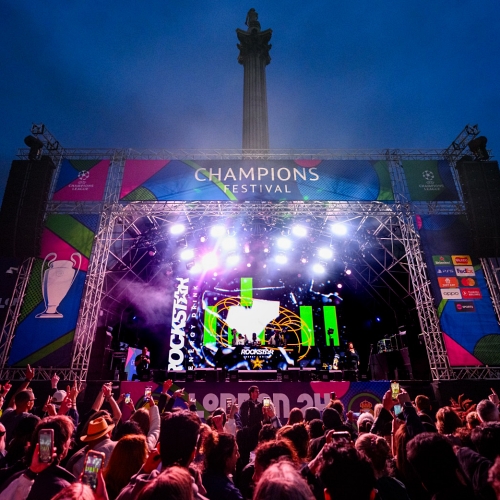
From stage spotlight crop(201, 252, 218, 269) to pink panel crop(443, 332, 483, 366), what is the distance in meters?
10.1

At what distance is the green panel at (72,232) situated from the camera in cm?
1236

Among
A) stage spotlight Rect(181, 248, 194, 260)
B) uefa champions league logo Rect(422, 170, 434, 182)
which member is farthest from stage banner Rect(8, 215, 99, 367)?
uefa champions league logo Rect(422, 170, 434, 182)

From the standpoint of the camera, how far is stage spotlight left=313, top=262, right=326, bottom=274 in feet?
56.5

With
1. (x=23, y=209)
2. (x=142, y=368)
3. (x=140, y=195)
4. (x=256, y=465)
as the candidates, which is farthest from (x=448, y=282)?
(x=23, y=209)

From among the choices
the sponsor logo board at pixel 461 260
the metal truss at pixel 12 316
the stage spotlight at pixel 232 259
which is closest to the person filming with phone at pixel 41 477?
the metal truss at pixel 12 316

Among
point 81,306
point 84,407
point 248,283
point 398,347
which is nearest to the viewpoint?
point 84,407

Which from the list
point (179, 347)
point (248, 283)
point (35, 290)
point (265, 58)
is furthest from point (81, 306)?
point (265, 58)

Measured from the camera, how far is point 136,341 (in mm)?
16422

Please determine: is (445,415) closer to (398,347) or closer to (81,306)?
(81,306)

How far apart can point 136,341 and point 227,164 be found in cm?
951

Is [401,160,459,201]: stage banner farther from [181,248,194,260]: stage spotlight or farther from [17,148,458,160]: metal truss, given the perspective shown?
[181,248,194,260]: stage spotlight

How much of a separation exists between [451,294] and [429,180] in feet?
14.4

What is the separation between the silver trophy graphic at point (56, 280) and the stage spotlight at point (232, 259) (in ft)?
23.5

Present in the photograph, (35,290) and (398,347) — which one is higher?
(35,290)
